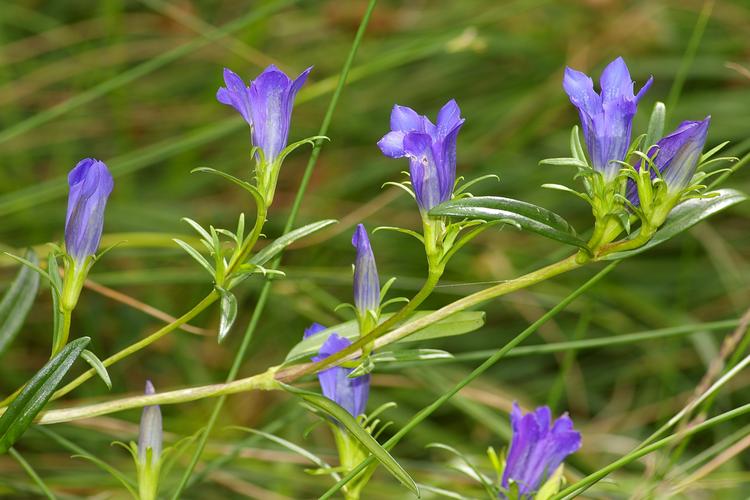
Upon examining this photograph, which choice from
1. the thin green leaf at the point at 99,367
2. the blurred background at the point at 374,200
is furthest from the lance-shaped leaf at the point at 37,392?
the blurred background at the point at 374,200

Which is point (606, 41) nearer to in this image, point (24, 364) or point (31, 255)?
point (24, 364)

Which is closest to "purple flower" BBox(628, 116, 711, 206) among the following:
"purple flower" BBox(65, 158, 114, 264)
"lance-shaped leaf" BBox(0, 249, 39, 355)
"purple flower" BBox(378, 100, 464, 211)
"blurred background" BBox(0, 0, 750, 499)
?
"purple flower" BBox(378, 100, 464, 211)

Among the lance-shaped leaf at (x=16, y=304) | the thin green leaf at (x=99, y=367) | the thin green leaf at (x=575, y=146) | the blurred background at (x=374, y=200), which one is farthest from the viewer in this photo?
the blurred background at (x=374, y=200)

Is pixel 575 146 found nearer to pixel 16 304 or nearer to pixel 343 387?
pixel 343 387

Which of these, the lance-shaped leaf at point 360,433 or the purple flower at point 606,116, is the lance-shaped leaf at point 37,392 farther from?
the purple flower at point 606,116

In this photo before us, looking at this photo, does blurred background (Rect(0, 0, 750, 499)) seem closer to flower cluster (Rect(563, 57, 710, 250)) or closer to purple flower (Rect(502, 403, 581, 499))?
purple flower (Rect(502, 403, 581, 499))

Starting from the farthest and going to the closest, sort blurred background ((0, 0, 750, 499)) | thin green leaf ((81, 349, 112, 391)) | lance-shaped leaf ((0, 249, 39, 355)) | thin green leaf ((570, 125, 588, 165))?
blurred background ((0, 0, 750, 499)) → lance-shaped leaf ((0, 249, 39, 355)) → thin green leaf ((570, 125, 588, 165)) → thin green leaf ((81, 349, 112, 391))
